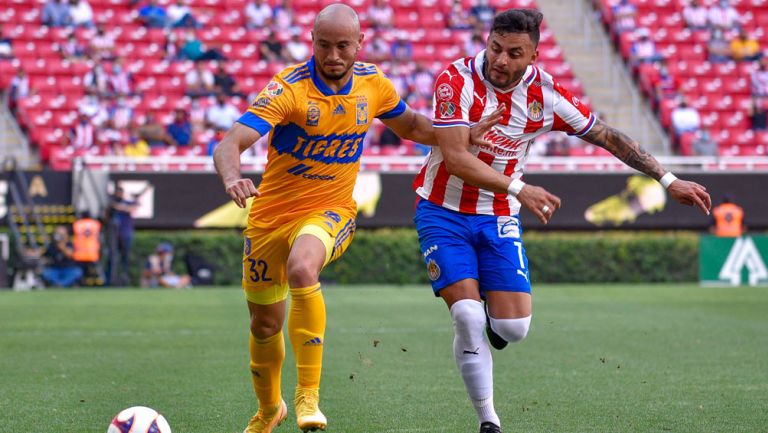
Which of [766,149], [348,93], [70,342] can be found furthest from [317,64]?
[766,149]

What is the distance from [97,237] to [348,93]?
15.6 m

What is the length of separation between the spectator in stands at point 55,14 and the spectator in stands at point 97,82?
7.16ft

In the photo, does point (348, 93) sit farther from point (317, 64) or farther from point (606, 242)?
point (606, 242)

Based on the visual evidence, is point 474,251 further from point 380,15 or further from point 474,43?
point 380,15

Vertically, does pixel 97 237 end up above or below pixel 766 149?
below

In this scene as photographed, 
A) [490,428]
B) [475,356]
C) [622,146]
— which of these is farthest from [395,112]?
[490,428]

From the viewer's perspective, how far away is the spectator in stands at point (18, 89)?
82.0 feet

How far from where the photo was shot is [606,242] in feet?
78.0

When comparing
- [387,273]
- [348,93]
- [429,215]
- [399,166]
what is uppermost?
[348,93]

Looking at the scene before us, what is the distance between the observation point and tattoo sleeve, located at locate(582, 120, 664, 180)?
7.10m

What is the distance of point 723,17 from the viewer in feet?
99.1

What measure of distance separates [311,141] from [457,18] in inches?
897

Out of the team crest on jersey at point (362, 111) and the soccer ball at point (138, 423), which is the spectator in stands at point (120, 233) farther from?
the soccer ball at point (138, 423)

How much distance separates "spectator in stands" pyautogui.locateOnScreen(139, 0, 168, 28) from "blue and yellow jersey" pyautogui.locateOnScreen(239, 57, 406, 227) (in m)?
21.4
